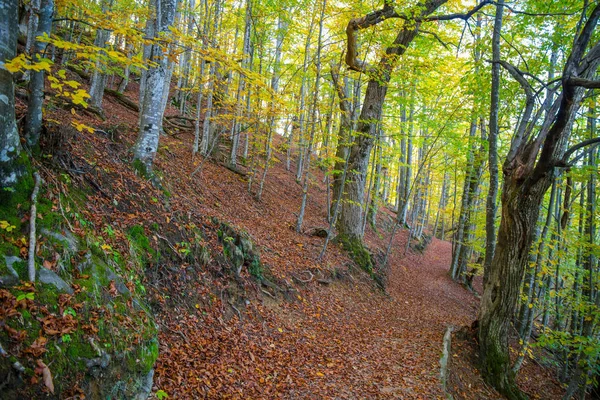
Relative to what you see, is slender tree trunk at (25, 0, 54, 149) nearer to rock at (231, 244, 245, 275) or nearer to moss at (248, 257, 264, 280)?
rock at (231, 244, 245, 275)

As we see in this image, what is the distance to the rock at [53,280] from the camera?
9.47ft

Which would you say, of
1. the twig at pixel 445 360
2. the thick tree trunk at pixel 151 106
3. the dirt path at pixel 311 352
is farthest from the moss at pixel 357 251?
the thick tree trunk at pixel 151 106

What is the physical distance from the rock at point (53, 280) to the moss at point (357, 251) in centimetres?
894

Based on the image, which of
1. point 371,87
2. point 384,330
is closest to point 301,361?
point 384,330

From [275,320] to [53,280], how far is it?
4176mm

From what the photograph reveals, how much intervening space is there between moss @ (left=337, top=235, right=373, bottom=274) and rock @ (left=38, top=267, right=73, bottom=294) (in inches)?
352

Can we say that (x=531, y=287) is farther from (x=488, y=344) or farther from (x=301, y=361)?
(x=301, y=361)

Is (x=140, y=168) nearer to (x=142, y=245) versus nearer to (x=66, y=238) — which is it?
(x=142, y=245)

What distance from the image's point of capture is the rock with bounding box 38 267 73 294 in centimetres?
289

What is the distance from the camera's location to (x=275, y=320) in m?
6.36

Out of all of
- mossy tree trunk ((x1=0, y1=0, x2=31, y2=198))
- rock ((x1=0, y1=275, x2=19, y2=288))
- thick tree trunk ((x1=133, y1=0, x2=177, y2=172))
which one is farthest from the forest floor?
rock ((x1=0, y1=275, x2=19, y2=288))

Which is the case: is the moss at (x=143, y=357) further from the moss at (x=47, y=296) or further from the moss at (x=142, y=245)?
the moss at (x=142, y=245)

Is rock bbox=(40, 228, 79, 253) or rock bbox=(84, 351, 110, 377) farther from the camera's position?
rock bbox=(40, 228, 79, 253)

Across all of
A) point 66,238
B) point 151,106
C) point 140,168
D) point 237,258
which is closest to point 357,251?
point 237,258
